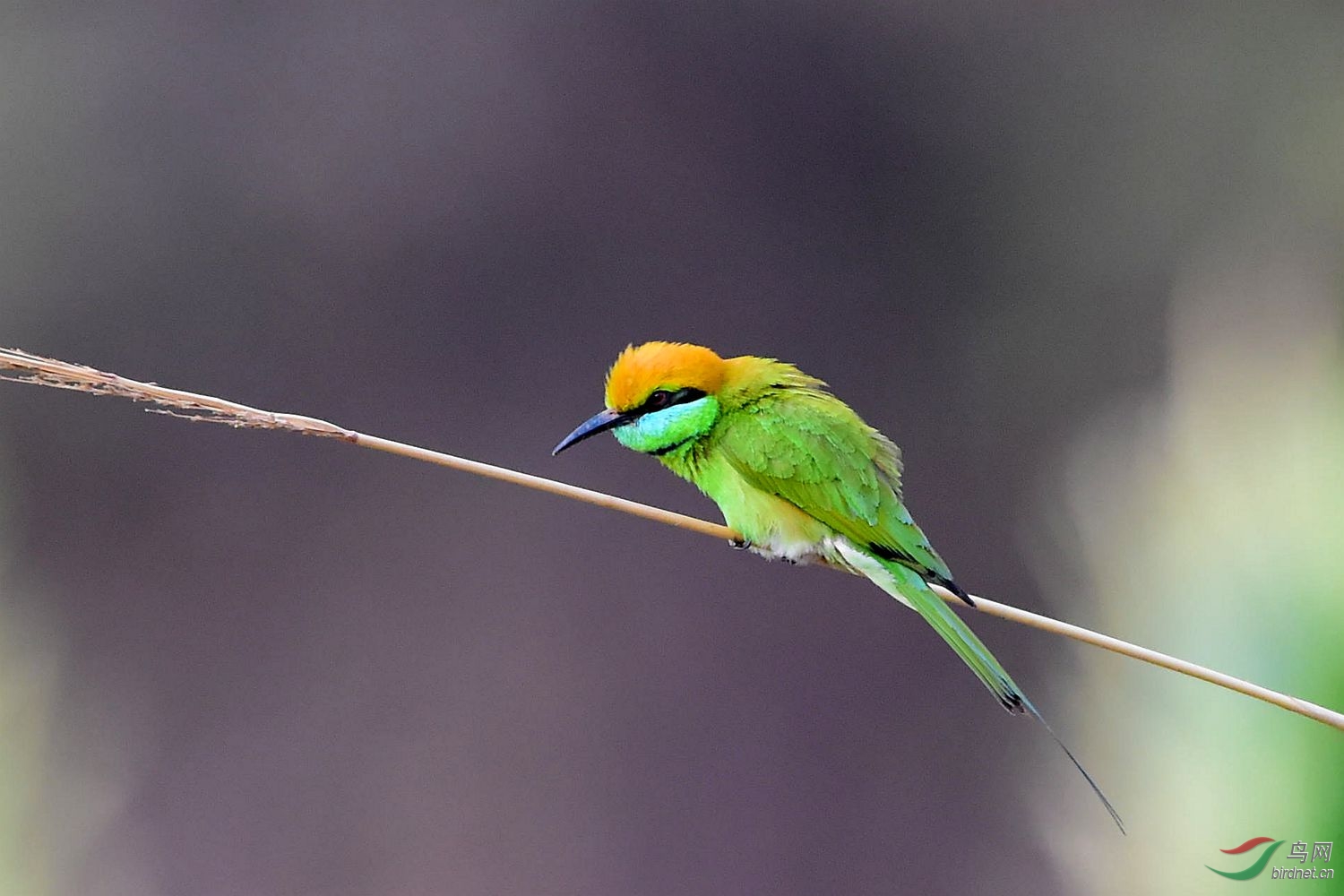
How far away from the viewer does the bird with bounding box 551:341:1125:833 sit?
151 cm

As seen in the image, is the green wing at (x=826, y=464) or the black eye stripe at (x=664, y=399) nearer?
the green wing at (x=826, y=464)

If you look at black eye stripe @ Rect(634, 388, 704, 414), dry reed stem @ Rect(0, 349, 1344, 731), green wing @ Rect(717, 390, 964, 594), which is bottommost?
dry reed stem @ Rect(0, 349, 1344, 731)

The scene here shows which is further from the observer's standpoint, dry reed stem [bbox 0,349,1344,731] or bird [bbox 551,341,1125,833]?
bird [bbox 551,341,1125,833]

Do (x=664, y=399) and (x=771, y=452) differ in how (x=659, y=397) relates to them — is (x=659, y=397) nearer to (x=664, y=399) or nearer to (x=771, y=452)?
(x=664, y=399)

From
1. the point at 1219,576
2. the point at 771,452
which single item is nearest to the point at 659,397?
the point at 771,452

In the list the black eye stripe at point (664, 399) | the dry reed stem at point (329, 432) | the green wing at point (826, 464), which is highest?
the black eye stripe at point (664, 399)

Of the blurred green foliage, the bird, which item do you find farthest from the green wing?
the blurred green foliage

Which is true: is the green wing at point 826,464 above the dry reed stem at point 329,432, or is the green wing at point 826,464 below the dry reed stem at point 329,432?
above

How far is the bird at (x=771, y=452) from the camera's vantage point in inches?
59.5

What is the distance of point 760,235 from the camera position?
2414 mm

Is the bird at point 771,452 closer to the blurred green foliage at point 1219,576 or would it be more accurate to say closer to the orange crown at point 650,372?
the orange crown at point 650,372

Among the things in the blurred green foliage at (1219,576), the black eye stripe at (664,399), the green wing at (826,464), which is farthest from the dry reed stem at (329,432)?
the blurred green foliage at (1219,576)

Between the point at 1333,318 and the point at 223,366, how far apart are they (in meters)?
2.51

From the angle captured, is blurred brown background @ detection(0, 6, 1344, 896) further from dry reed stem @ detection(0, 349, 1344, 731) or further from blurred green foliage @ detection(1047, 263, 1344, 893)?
dry reed stem @ detection(0, 349, 1344, 731)
